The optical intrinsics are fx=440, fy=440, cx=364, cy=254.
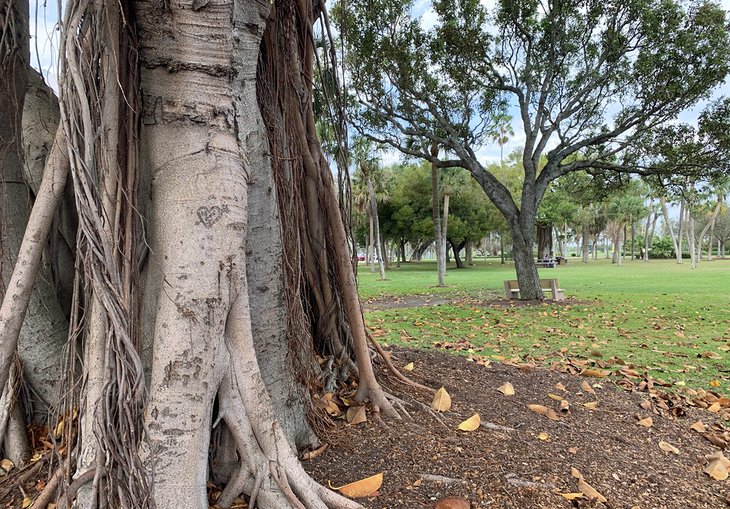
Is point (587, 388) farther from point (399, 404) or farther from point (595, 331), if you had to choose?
point (595, 331)

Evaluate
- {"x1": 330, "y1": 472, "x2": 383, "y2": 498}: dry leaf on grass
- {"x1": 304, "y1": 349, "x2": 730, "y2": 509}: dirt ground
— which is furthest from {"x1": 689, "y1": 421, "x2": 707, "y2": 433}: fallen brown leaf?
{"x1": 330, "y1": 472, "x2": 383, "y2": 498}: dry leaf on grass

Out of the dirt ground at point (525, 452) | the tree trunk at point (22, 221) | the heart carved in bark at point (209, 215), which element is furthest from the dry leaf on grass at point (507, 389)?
the tree trunk at point (22, 221)

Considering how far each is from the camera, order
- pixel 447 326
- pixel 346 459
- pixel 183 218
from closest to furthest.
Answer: pixel 183 218
pixel 346 459
pixel 447 326

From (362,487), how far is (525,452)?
0.95 metres

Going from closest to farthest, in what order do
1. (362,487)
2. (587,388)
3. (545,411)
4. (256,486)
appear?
1. (256,486)
2. (362,487)
3. (545,411)
4. (587,388)

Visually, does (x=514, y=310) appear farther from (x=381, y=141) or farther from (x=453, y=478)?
(x=453, y=478)

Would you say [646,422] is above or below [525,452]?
below

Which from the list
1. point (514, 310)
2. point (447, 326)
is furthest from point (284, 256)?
point (514, 310)

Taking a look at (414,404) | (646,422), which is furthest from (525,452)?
(646,422)

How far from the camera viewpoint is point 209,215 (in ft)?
5.62

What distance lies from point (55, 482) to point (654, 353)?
6.21 m

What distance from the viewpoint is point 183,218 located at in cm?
170

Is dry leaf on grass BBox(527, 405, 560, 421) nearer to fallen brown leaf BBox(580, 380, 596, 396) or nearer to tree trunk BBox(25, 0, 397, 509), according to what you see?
fallen brown leaf BBox(580, 380, 596, 396)

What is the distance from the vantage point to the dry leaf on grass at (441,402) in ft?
9.27
